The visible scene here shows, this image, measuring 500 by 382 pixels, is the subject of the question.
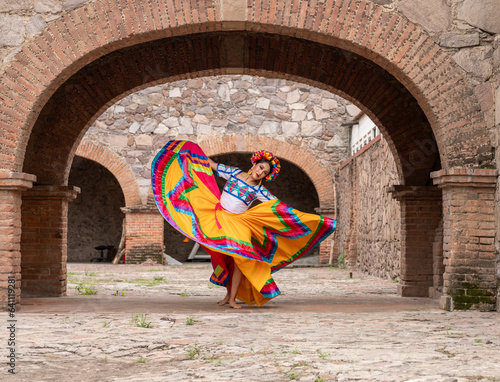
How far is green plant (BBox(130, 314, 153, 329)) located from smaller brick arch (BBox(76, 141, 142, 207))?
11.2 m

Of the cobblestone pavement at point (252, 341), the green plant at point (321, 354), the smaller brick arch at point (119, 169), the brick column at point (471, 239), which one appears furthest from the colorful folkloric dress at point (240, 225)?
the smaller brick arch at point (119, 169)

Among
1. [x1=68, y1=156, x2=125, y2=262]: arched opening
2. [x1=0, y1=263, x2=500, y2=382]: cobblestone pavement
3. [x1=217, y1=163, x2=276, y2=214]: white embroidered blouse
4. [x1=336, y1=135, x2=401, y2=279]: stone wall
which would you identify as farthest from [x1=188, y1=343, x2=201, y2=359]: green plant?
[x1=68, y1=156, x2=125, y2=262]: arched opening

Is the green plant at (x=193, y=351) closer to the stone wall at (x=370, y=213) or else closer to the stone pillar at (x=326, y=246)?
the stone wall at (x=370, y=213)

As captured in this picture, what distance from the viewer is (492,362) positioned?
4012 mm

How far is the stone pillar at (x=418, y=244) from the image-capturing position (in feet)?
28.5

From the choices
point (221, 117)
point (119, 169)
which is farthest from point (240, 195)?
point (119, 169)

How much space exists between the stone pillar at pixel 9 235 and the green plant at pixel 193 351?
2773 millimetres

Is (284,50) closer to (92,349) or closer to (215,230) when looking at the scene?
(215,230)

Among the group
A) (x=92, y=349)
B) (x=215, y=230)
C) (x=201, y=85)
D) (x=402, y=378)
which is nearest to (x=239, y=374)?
(x=402, y=378)

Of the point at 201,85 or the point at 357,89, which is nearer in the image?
the point at 357,89

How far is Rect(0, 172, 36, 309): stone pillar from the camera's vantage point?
6578 mm

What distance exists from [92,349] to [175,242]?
1653 centimetres

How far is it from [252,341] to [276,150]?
1248cm

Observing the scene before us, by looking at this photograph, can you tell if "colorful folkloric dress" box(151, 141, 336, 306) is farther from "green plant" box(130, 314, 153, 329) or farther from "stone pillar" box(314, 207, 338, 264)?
"stone pillar" box(314, 207, 338, 264)
